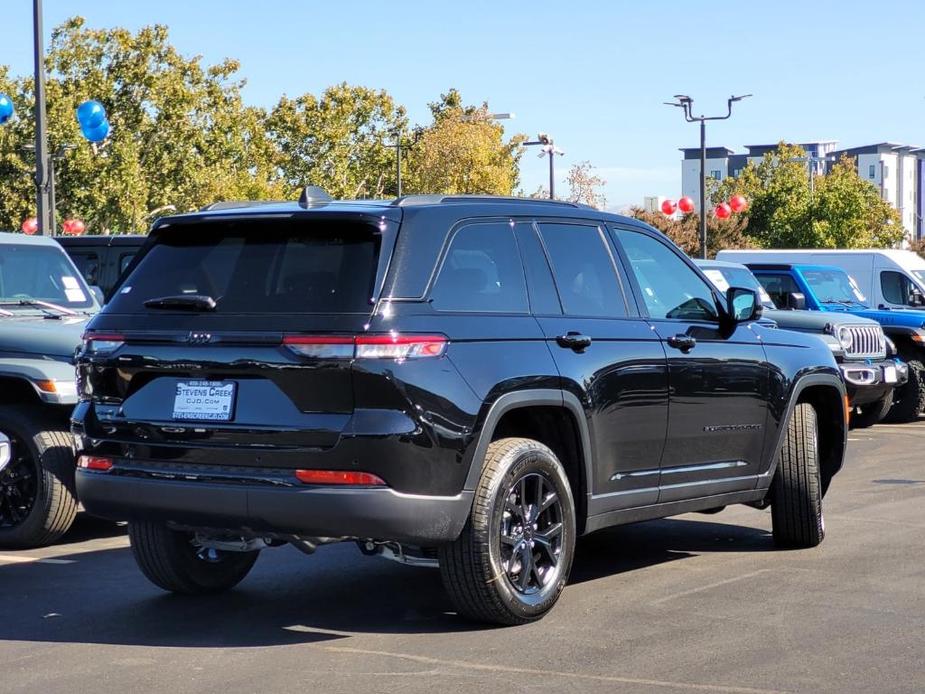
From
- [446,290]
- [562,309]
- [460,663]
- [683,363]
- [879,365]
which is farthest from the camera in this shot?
[879,365]

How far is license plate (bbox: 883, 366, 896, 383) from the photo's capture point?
54.3 feet

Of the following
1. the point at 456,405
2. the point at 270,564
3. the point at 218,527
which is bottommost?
the point at 270,564

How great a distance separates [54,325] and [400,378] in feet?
13.9

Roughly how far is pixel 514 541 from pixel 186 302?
5.71 ft

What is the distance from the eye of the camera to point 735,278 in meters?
18.4

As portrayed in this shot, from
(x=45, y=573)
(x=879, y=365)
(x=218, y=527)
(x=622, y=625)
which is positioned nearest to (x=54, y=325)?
(x=45, y=573)

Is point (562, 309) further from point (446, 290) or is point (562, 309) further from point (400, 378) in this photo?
point (400, 378)

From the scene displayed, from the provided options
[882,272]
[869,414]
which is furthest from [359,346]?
[882,272]

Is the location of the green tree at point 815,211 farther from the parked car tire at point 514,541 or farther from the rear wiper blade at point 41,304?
the parked car tire at point 514,541

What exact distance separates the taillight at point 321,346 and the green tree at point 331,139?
188 feet

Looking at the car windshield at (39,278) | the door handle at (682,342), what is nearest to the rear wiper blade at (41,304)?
the car windshield at (39,278)

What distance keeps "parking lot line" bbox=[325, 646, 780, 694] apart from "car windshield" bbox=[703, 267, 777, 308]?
41.0ft

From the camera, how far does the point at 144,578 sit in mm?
7836

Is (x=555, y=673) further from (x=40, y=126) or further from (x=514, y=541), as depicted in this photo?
(x=40, y=126)
